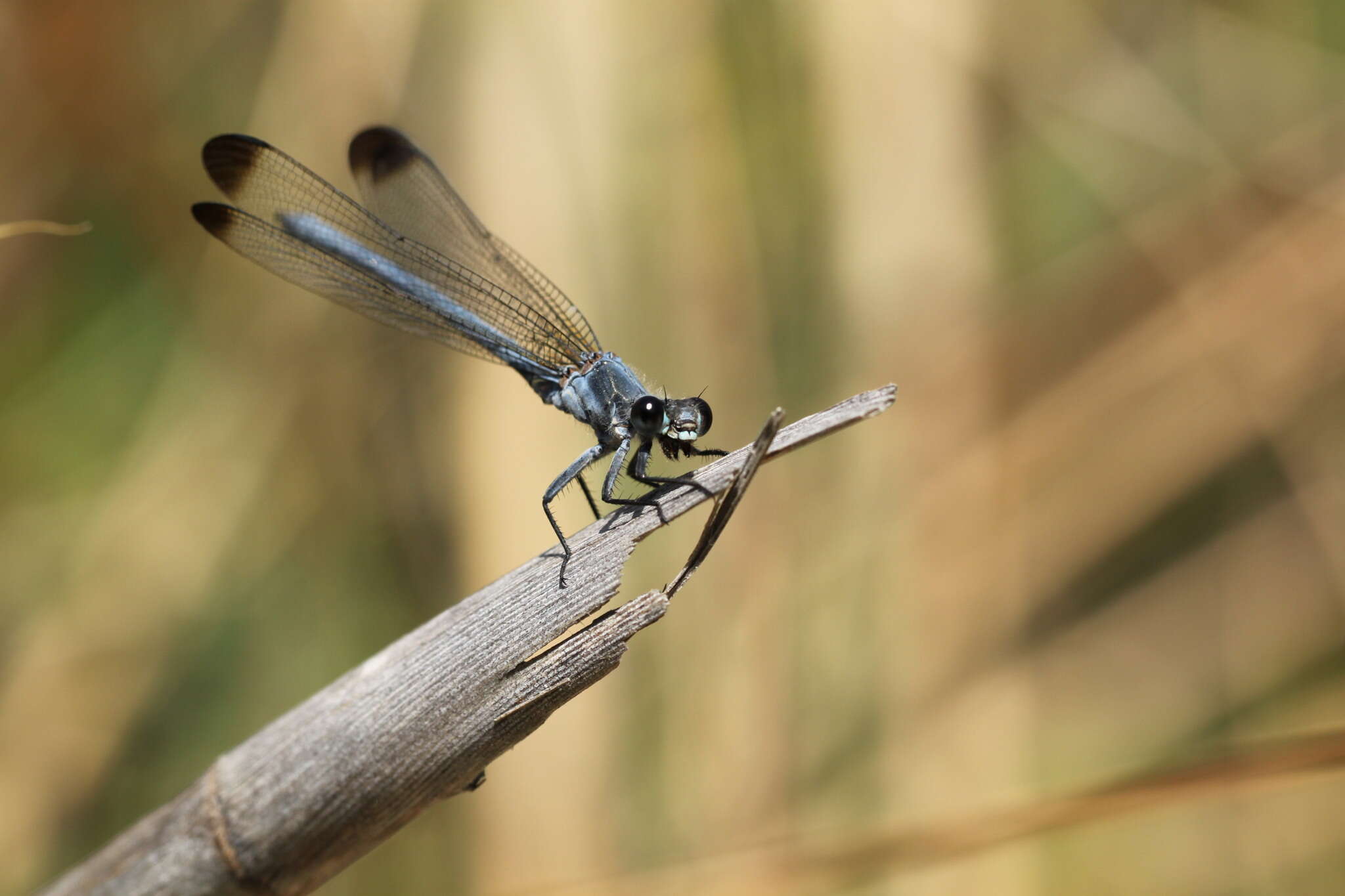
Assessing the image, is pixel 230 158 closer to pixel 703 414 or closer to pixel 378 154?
pixel 378 154

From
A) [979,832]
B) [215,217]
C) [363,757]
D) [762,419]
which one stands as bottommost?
[979,832]

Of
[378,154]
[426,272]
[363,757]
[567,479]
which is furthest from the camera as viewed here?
[378,154]

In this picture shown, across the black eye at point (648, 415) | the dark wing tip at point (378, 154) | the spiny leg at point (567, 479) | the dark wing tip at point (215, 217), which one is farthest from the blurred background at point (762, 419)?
the black eye at point (648, 415)

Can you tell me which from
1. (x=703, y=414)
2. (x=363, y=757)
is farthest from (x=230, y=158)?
(x=363, y=757)

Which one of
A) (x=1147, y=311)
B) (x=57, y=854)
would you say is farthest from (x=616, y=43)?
(x=57, y=854)

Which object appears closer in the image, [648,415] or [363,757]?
[363,757]

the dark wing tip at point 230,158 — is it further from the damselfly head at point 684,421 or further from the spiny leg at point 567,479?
the damselfly head at point 684,421
